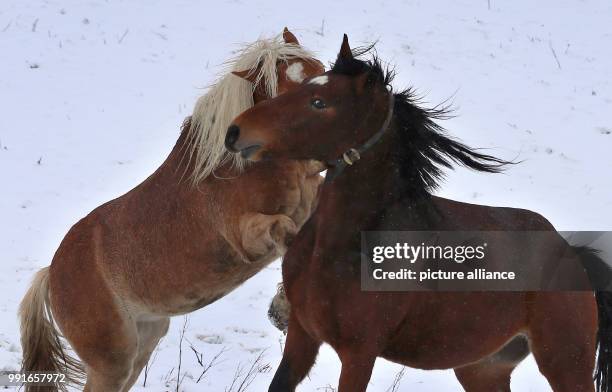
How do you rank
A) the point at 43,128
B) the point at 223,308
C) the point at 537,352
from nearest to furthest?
the point at 537,352
the point at 223,308
the point at 43,128

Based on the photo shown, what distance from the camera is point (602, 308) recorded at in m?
4.29

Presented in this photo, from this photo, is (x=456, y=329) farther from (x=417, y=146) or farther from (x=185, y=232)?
(x=185, y=232)

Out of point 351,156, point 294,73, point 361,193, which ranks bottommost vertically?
point 361,193

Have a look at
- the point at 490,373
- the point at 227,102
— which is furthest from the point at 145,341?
the point at 490,373

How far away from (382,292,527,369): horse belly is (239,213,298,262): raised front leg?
3.41 feet

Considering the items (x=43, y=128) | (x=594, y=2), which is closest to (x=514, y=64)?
(x=594, y=2)

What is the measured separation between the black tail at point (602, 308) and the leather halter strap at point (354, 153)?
120 centimetres

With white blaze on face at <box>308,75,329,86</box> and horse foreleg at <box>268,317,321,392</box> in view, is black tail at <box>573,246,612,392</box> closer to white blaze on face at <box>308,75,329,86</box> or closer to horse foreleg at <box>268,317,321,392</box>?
horse foreleg at <box>268,317,321,392</box>

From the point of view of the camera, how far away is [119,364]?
5.38 metres

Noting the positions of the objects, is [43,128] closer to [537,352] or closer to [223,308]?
[223,308]

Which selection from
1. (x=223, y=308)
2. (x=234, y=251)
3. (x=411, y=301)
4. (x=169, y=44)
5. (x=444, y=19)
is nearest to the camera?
(x=411, y=301)

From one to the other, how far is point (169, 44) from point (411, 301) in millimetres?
9266

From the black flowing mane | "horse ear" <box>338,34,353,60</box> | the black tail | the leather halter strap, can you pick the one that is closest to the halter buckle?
the leather halter strap

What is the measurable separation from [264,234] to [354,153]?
1176 mm
